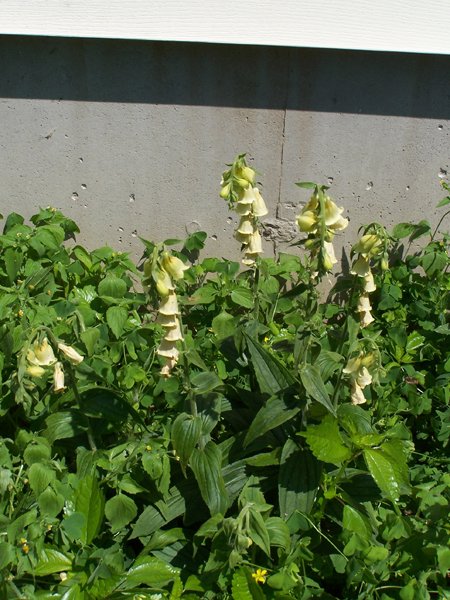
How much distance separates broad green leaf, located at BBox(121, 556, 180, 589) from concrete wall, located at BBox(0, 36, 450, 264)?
6.53ft

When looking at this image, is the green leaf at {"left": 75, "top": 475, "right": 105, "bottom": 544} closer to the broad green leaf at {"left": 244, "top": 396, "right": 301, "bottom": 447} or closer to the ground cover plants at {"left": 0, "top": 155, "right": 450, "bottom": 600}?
the ground cover plants at {"left": 0, "top": 155, "right": 450, "bottom": 600}

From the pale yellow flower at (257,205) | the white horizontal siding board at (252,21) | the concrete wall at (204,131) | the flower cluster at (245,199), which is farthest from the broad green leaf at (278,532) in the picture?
the white horizontal siding board at (252,21)

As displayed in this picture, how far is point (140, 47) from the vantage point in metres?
4.07

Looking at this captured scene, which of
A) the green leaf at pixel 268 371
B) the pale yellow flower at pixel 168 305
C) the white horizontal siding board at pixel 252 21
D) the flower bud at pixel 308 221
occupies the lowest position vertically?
the green leaf at pixel 268 371

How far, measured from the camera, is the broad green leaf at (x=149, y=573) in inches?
111

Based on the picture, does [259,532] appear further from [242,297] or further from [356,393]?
[242,297]

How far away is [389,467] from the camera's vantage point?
8.89 feet

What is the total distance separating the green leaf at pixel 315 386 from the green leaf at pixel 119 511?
73cm

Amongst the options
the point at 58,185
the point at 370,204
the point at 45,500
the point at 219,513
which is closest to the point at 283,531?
the point at 219,513

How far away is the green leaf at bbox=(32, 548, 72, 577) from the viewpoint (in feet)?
8.94

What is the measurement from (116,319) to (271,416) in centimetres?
112

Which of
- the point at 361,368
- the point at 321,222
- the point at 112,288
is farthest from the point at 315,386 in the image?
the point at 112,288

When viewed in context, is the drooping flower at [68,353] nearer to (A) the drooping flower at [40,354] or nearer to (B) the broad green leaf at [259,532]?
(A) the drooping flower at [40,354]

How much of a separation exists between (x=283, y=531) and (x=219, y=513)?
23 cm
